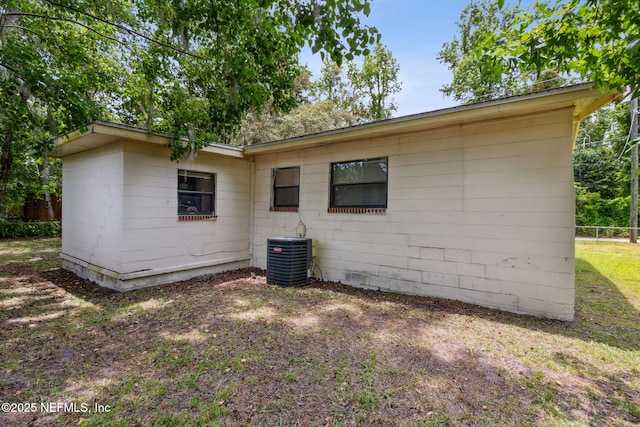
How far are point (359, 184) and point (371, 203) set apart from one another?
440 millimetres

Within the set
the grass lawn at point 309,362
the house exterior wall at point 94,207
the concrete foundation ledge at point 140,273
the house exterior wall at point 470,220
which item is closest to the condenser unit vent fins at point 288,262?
Answer: the house exterior wall at point 470,220

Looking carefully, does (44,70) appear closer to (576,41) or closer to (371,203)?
(371,203)

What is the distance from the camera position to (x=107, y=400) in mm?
2125

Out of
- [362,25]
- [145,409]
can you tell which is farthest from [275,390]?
[362,25]

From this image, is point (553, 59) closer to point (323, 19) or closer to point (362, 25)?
point (362, 25)

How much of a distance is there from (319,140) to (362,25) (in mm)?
2767

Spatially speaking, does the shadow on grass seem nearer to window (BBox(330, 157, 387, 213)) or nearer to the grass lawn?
the grass lawn

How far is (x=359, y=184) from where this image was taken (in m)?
5.40

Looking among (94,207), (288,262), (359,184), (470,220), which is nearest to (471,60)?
(359,184)

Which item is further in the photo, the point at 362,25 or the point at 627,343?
the point at 627,343

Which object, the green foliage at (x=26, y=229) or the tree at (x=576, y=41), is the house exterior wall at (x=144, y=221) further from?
the green foliage at (x=26, y=229)

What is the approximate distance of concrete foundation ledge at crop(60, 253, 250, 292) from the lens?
5.01 m

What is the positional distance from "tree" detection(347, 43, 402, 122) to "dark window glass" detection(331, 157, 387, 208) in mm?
13520

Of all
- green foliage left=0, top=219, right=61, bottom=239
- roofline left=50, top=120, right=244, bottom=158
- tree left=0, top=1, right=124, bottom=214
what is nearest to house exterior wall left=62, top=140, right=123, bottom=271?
roofline left=50, top=120, right=244, bottom=158
